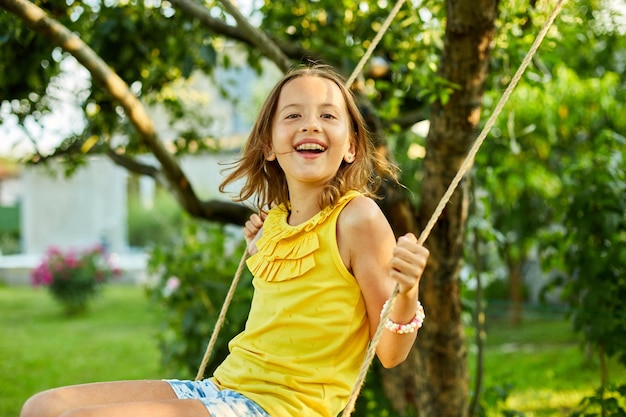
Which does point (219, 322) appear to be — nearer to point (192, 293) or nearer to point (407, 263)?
point (407, 263)

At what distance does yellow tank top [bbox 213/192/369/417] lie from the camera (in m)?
1.65

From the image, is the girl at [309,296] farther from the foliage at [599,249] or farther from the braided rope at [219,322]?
the foliage at [599,249]

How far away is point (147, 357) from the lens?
682 centimetres

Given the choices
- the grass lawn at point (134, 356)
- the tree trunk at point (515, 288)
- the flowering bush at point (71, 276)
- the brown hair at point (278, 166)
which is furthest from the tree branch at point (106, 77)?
the flowering bush at point (71, 276)

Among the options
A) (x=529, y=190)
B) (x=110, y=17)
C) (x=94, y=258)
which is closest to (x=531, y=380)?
(x=529, y=190)

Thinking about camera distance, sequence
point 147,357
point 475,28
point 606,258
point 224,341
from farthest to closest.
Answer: point 147,357 < point 224,341 < point 606,258 < point 475,28

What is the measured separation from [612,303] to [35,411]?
2.38 meters

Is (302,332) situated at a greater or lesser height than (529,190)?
lesser

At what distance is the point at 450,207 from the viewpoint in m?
2.82

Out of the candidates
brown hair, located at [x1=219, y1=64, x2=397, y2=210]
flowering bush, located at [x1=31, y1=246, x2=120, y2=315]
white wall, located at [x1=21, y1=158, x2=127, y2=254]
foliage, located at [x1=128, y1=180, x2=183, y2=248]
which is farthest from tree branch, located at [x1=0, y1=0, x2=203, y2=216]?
white wall, located at [x1=21, y1=158, x2=127, y2=254]

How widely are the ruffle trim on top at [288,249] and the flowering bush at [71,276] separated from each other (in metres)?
7.95

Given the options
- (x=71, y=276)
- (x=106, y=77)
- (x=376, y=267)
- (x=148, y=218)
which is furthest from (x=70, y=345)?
(x=148, y=218)

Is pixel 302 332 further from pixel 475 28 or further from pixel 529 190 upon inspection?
pixel 529 190

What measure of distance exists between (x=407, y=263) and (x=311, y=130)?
0.44 m
